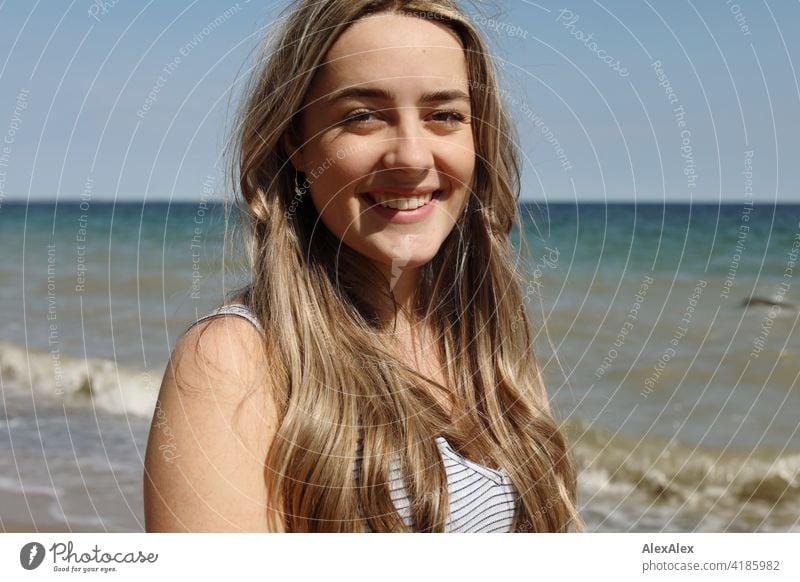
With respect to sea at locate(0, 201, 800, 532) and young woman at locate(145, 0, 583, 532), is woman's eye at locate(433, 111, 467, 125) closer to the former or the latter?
young woman at locate(145, 0, 583, 532)

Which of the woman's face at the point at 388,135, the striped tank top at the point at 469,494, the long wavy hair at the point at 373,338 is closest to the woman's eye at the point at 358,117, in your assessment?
the woman's face at the point at 388,135

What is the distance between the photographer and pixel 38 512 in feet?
23.5

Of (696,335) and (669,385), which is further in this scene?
(696,335)

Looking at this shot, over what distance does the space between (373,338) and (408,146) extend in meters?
0.64

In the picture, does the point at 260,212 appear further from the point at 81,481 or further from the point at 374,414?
the point at 81,481

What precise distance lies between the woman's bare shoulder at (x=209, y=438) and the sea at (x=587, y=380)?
559mm

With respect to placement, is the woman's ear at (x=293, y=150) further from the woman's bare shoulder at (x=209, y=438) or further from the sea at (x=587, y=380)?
the woman's bare shoulder at (x=209, y=438)

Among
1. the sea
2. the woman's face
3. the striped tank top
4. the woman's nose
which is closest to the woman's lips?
the woman's face

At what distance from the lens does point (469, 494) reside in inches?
108

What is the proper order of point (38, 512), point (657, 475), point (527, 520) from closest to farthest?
1. point (527, 520)
2. point (38, 512)
3. point (657, 475)

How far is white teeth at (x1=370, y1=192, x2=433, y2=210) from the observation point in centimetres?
266

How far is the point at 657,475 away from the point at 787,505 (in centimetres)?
127

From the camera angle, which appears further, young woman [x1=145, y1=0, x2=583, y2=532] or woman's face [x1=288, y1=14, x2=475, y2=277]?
woman's face [x1=288, y1=14, x2=475, y2=277]

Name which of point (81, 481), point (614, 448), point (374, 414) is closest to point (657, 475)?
point (614, 448)
